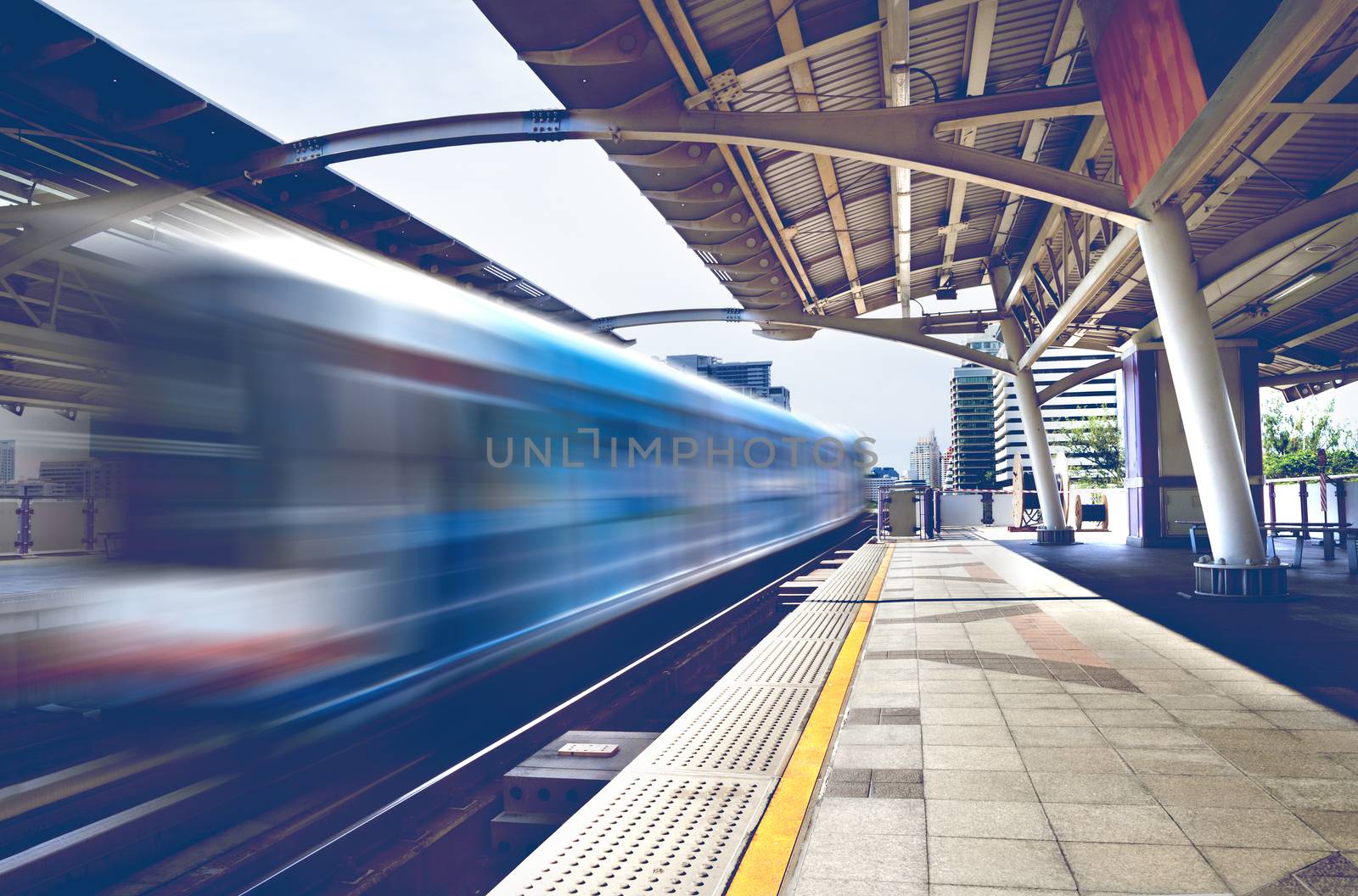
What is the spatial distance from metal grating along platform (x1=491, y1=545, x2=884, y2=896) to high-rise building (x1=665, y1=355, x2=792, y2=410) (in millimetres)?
4458

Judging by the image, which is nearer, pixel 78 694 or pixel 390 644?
pixel 78 694

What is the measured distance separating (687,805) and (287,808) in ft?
6.57

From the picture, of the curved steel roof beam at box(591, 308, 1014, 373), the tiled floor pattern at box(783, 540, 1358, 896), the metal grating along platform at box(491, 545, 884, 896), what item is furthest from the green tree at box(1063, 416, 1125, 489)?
the metal grating along platform at box(491, 545, 884, 896)

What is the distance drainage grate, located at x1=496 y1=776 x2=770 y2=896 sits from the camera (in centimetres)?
271

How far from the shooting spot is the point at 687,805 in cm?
339

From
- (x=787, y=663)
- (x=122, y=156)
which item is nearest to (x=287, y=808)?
(x=787, y=663)

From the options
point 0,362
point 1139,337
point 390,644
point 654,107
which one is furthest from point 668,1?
point 1139,337

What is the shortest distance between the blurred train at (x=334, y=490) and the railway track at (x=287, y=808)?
273mm

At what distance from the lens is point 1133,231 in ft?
33.0

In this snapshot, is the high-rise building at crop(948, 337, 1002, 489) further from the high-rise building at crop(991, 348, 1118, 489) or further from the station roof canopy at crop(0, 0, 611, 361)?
the station roof canopy at crop(0, 0, 611, 361)

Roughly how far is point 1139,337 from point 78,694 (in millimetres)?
17820

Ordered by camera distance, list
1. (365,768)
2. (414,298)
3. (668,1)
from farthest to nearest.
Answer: (668,1)
(414,298)
(365,768)

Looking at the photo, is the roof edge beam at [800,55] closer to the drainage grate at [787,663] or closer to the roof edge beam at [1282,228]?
the roof edge beam at [1282,228]

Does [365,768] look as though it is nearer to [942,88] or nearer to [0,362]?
[942,88]
